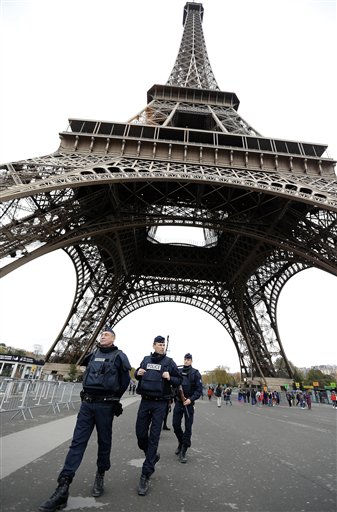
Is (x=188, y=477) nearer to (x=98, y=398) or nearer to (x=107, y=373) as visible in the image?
(x=98, y=398)

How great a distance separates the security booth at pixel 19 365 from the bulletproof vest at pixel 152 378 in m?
20.8

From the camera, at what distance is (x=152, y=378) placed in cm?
374

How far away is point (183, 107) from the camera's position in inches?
1070

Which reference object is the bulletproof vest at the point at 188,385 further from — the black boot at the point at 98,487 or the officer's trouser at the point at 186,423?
the black boot at the point at 98,487

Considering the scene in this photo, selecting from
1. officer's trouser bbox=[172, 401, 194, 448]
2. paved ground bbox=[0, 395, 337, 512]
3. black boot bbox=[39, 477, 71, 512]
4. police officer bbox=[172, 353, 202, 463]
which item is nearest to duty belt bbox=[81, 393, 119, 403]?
black boot bbox=[39, 477, 71, 512]

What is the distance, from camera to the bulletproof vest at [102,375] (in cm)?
321

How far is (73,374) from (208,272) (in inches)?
678

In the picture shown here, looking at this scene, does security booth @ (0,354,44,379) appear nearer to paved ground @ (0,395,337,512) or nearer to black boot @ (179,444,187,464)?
paved ground @ (0,395,337,512)

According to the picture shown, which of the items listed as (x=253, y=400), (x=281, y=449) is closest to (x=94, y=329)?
(x=253, y=400)

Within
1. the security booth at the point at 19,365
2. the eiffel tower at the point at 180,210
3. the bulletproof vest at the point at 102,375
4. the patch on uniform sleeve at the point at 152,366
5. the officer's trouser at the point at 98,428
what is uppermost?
the eiffel tower at the point at 180,210

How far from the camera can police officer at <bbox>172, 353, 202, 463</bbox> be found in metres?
4.62

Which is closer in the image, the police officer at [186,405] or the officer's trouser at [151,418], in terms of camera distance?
the officer's trouser at [151,418]

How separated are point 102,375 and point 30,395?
27.4 ft

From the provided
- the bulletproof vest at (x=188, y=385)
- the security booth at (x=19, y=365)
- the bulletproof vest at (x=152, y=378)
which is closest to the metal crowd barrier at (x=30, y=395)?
the bulletproof vest at (x=188, y=385)
